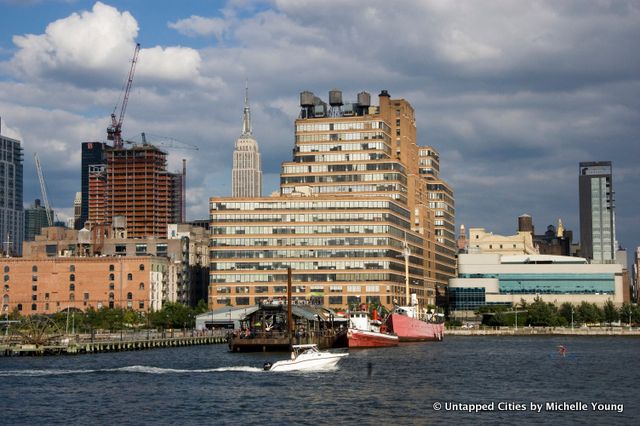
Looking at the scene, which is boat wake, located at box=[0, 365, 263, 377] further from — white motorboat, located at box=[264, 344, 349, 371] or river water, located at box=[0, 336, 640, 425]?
white motorboat, located at box=[264, 344, 349, 371]

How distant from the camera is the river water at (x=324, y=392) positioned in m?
96.4

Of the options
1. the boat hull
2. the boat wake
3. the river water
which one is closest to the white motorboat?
the boat hull

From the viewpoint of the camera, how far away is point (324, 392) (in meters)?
114

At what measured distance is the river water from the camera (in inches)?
3794

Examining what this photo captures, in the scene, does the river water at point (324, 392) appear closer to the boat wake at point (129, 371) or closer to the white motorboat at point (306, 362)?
the boat wake at point (129, 371)

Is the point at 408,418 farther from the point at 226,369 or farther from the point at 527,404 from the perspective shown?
the point at 226,369

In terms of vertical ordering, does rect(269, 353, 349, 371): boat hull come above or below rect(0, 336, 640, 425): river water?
above

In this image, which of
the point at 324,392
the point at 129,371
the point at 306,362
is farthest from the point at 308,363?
the point at 324,392

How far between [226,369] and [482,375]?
35.6 metres

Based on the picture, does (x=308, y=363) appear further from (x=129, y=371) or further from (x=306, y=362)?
(x=129, y=371)

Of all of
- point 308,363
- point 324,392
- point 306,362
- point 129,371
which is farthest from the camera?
point 129,371

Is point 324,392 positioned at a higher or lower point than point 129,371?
higher

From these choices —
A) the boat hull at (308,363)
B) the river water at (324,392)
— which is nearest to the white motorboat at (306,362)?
the boat hull at (308,363)

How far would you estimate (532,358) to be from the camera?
176 meters
